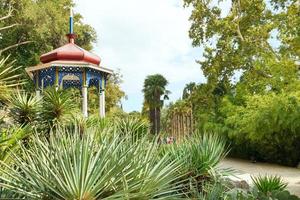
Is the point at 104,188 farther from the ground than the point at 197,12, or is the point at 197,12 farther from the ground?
the point at 197,12

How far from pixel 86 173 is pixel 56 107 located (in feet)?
23.6

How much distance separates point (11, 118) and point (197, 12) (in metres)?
14.6

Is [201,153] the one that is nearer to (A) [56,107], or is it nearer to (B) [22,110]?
(A) [56,107]

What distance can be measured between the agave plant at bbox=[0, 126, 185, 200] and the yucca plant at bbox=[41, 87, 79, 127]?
6.60 meters

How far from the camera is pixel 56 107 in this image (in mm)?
9711

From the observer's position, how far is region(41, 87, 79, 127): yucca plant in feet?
31.8

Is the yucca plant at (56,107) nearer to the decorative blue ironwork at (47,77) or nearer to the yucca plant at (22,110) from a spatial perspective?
the yucca plant at (22,110)

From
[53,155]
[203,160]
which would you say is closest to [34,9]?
[203,160]

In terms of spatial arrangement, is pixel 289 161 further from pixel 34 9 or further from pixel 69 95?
pixel 34 9

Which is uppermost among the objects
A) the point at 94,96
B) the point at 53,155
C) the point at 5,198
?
the point at 94,96

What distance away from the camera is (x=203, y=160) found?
5828mm

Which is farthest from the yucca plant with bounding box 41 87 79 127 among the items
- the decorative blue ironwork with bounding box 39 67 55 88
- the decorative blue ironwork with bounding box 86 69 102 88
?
the decorative blue ironwork with bounding box 86 69 102 88

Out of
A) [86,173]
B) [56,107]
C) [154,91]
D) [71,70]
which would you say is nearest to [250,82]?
[71,70]

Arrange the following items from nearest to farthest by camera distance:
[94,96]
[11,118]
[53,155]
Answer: [53,155] < [11,118] < [94,96]
